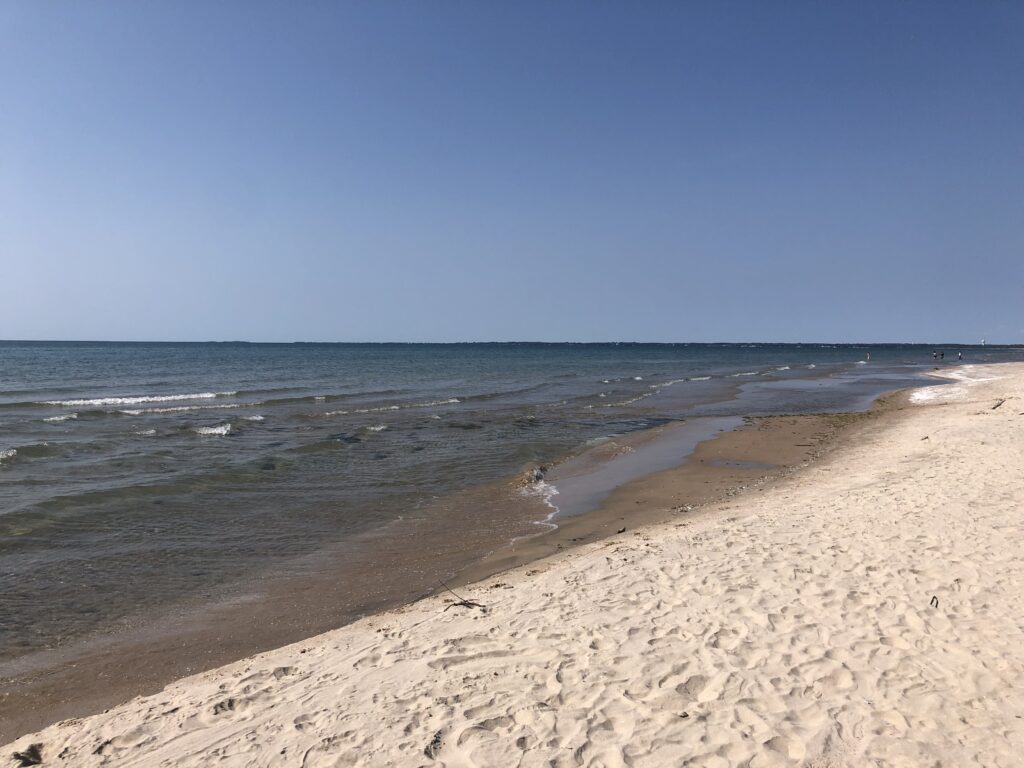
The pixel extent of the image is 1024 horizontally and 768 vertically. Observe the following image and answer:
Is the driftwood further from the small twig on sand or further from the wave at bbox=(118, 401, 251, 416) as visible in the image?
the wave at bbox=(118, 401, 251, 416)

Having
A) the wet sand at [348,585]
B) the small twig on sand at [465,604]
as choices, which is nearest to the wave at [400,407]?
the wet sand at [348,585]

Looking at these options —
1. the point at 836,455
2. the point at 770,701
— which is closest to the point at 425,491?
the point at 770,701

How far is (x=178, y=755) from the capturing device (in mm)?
4199

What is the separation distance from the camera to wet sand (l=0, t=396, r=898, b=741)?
18.9 feet

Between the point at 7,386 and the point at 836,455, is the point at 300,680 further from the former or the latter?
the point at 7,386

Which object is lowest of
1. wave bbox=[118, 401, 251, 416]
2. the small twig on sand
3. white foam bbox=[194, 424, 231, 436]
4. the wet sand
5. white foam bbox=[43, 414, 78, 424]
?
the wet sand

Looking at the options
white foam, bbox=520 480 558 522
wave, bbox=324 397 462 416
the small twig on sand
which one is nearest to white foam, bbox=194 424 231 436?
wave, bbox=324 397 462 416

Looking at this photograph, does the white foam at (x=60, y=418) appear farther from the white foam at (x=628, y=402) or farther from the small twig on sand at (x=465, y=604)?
the small twig on sand at (x=465, y=604)

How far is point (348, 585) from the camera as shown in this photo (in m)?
8.14

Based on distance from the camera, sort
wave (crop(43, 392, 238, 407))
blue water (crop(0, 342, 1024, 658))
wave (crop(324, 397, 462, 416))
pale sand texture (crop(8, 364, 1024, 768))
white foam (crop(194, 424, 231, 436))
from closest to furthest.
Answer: pale sand texture (crop(8, 364, 1024, 768)) < blue water (crop(0, 342, 1024, 658)) < white foam (crop(194, 424, 231, 436)) < wave (crop(324, 397, 462, 416)) < wave (crop(43, 392, 238, 407))

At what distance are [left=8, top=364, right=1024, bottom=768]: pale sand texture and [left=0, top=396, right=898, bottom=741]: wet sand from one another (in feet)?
2.38

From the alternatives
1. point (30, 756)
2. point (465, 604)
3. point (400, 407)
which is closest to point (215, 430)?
point (400, 407)

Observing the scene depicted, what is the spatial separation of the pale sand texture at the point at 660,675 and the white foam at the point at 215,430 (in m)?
16.4

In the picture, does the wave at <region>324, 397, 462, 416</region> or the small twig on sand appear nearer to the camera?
the small twig on sand
